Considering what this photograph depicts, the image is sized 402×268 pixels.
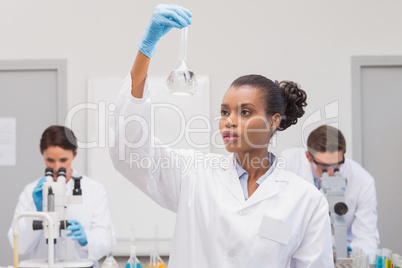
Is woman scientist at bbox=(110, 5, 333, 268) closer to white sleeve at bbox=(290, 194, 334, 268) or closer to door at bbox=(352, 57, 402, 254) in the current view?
white sleeve at bbox=(290, 194, 334, 268)

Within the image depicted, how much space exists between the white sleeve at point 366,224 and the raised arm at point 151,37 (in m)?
1.76

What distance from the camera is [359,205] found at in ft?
9.32

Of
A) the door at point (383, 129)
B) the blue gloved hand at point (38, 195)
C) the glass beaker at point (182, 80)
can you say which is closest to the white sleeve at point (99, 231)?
the blue gloved hand at point (38, 195)

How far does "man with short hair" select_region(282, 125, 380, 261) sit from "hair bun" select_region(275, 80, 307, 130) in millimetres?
1038

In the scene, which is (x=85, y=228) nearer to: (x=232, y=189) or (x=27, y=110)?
(x=27, y=110)

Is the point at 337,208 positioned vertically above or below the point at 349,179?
below

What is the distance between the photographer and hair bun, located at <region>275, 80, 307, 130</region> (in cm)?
161

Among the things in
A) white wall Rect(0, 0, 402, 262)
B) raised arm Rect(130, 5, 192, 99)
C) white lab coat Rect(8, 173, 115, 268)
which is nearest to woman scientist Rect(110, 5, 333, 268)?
raised arm Rect(130, 5, 192, 99)

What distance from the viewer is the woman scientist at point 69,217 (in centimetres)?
249

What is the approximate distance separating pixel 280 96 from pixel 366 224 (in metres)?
1.47

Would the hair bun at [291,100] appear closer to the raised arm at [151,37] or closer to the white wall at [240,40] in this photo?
the raised arm at [151,37]

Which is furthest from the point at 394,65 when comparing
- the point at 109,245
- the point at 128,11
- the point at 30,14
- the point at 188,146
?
the point at 30,14

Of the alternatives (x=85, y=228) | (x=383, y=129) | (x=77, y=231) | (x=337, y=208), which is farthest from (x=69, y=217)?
(x=383, y=129)

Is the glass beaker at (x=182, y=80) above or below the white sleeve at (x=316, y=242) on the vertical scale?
above
